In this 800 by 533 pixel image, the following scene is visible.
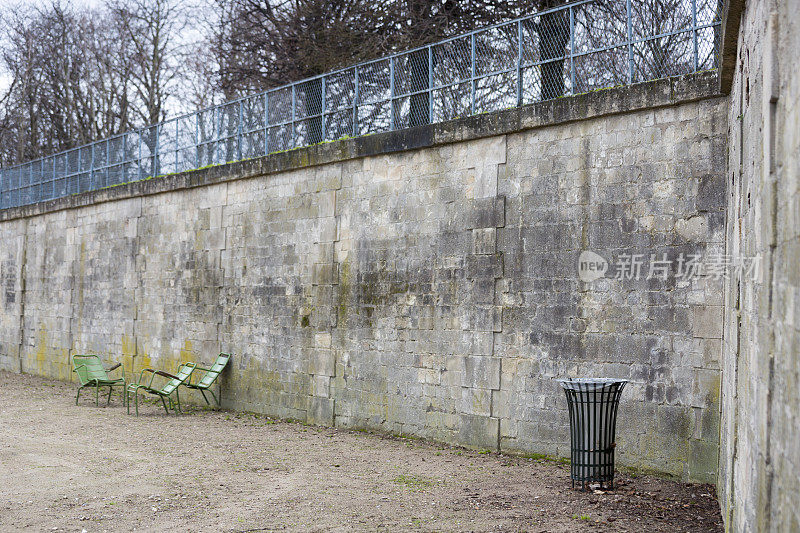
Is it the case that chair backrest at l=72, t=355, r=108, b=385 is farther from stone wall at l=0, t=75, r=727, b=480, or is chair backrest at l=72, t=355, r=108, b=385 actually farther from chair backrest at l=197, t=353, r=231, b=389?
chair backrest at l=197, t=353, r=231, b=389

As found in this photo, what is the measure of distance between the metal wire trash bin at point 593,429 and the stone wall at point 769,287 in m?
1.74

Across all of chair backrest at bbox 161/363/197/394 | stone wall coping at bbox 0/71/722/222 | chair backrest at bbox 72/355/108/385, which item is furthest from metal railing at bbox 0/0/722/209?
chair backrest at bbox 72/355/108/385

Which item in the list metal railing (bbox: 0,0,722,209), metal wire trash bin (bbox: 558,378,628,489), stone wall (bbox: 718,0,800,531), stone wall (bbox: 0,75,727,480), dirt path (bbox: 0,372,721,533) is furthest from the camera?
metal railing (bbox: 0,0,722,209)

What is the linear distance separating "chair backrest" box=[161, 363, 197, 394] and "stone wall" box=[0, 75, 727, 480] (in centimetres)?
28

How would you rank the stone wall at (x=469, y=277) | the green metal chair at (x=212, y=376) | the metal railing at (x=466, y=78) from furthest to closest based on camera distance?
the green metal chair at (x=212, y=376), the metal railing at (x=466, y=78), the stone wall at (x=469, y=277)

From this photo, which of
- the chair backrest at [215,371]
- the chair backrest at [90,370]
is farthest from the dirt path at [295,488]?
the chair backrest at [90,370]

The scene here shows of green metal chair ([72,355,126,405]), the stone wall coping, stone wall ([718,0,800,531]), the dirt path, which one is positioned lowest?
the dirt path

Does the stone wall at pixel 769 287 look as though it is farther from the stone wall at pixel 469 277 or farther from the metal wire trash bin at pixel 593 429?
the stone wall at pixel 469 277

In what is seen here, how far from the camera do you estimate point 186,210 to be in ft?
42.8

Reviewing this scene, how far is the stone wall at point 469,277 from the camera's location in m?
6.94

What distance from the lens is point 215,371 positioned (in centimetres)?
1164

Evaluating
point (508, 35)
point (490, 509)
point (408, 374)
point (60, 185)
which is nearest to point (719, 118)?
point (508, 35)

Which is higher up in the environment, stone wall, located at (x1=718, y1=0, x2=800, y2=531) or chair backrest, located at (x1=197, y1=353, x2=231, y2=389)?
stone wall, located at (x1=718, y1=0, x2=800, y2=531)

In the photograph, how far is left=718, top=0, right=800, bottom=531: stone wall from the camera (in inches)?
98.7
